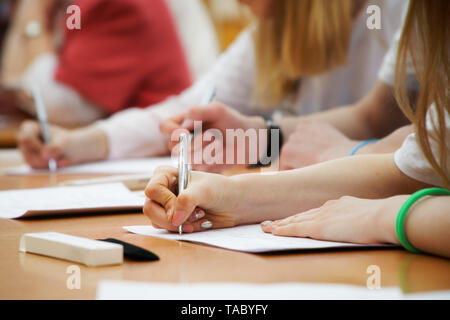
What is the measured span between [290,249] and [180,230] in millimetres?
125

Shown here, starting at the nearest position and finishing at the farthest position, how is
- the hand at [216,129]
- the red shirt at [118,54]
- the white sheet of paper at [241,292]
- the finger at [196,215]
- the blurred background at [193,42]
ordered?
1. the white sheet of paper at [241,292]
2. the finger at [196,215]
3. the hand at [216,129]
4. the red shirt at [118,54]
5. the blurred background at [193,42]

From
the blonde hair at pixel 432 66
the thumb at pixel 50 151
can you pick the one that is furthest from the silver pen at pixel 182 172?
the thumb at pixel 50 151

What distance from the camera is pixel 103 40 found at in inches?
69.5

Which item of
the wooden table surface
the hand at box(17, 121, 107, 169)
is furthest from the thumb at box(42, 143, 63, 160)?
the wooden table surface

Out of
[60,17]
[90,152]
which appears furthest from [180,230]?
[60,17]

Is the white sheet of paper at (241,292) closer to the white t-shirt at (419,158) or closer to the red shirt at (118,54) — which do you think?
the white t-shirt at (419,158)

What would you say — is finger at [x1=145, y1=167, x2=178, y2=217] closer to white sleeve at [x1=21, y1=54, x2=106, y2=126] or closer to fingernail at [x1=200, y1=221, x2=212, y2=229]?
fingernail at [x1=200, y1=221, x2=212, y2=229]

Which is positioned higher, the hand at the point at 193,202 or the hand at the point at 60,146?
the hand at the point at 60,146

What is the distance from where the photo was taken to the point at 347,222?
1.81 feet

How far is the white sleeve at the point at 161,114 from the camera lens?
1.42 m

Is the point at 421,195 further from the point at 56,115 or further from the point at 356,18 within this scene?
the point at 56,115

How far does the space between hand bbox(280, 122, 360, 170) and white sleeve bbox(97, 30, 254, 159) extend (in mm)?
382

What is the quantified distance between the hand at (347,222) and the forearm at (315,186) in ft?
0.12
